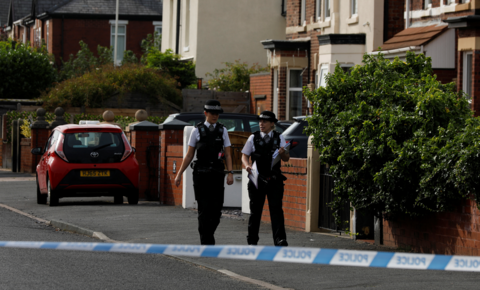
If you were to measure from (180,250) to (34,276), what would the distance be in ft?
9.86

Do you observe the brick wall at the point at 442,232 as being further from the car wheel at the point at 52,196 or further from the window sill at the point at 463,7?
the window sill at the point at 463,7

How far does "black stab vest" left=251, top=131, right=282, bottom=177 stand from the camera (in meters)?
9.02

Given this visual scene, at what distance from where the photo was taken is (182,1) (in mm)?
36812

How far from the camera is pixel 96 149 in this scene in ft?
47.7

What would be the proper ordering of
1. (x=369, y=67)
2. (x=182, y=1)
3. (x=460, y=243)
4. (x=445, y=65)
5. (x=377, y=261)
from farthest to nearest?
(x=182, y=1) < (x=445, y=65) < (x=369, y=67) < (x=460, y=243) < (x=377, y=261)

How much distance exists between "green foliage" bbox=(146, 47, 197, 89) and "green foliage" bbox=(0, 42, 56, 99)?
234 inches

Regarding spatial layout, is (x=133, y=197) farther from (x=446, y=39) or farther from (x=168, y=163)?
(x=446, y=39)

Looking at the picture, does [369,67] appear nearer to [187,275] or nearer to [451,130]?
[451,130]

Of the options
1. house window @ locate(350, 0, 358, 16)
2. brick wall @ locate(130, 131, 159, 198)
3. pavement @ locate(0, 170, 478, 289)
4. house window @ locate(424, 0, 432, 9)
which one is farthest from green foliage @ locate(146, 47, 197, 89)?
brick wall @ locate(130, 131, 159, 198)

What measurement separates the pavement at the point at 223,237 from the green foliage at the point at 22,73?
19769 mm

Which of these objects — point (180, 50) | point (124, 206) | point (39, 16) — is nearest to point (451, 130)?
point (124, 206)

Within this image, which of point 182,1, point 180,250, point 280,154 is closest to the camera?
point 180,250

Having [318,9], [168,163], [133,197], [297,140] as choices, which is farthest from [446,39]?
[133,197]

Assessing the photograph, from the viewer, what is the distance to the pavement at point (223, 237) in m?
7.27
